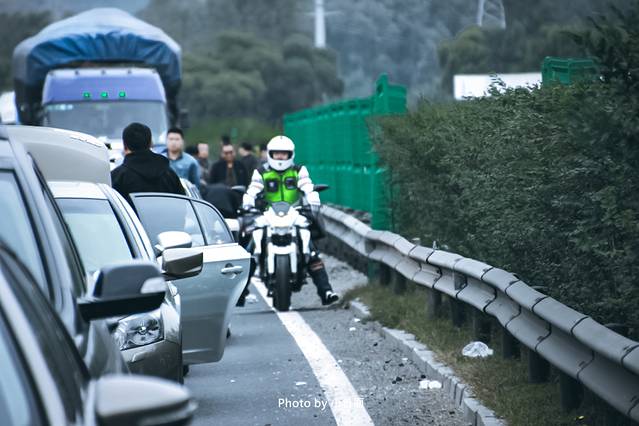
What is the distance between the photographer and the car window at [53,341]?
11.7 ft

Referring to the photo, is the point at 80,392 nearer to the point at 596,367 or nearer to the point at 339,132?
the point at 596,367

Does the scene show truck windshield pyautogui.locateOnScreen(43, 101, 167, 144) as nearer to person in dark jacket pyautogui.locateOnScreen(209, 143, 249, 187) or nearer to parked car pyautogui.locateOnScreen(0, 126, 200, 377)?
person in dark jacket pyautogui.locateOnScreen(209, 143, 249, 187)

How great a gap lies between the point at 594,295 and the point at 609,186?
0.94 metres

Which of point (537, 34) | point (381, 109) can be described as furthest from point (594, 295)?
point (537, 34)

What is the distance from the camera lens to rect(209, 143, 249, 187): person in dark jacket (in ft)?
80.7

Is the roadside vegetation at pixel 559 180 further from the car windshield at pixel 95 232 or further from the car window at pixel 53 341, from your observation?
the car window at pixel 53 341

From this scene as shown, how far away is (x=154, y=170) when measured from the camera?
461 inches

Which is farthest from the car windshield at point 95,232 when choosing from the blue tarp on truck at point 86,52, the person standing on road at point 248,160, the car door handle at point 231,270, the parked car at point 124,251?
the blue tarp on truck at point 86,52

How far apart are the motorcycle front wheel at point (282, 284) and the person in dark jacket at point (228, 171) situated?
27.6 ft

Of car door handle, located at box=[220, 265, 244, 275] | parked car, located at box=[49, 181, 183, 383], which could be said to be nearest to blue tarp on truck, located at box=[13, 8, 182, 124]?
car door handle, located at box=[220, 265, 244, 275]

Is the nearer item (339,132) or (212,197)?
(212,197)

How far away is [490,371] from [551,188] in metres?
1.27

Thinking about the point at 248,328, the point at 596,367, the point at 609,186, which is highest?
the point at 609,186

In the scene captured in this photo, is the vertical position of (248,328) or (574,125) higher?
(574,125)
